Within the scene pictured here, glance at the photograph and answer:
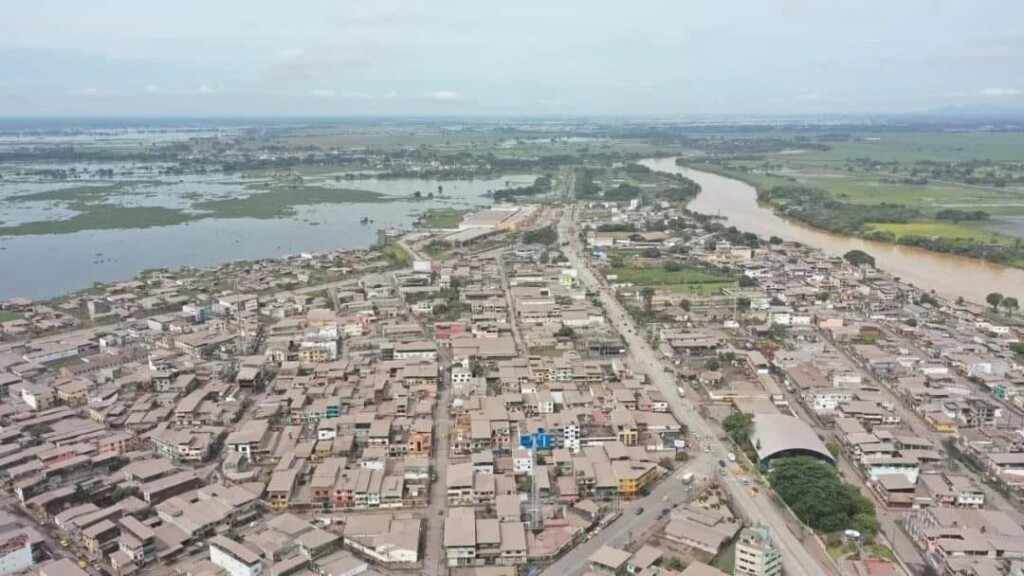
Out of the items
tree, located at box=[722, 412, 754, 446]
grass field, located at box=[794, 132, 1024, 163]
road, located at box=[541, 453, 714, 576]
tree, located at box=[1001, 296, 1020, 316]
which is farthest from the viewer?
grass field, located at box=[794, 132, 1024, 163]

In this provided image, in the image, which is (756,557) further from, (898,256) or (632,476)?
(898,256)

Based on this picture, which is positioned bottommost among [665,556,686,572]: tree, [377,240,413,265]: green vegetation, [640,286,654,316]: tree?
[665,556,686,572]: tree

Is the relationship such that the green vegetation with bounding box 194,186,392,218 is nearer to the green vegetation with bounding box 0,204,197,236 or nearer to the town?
the green vegetation with bounding box 0,204,197,236

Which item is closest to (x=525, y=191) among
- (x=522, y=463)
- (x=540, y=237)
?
(x=540, y=237)

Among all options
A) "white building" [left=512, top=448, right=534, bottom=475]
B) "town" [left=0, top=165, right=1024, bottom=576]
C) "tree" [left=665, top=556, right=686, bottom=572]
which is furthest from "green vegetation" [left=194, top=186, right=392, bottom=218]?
"tree" [left=665, top=556, right=686, bottom=572]

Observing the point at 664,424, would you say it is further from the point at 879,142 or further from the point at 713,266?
the point at 879,142

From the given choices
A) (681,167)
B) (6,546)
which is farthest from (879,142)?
(6,546)
